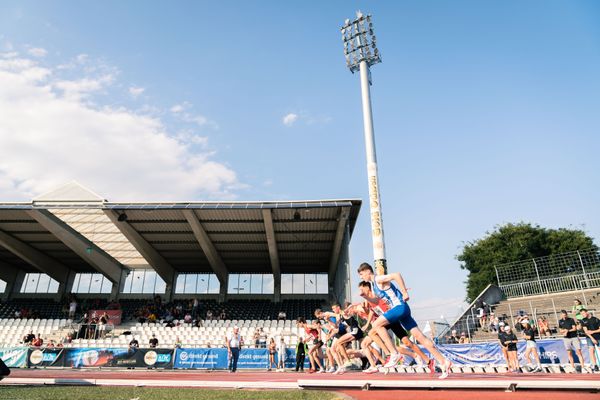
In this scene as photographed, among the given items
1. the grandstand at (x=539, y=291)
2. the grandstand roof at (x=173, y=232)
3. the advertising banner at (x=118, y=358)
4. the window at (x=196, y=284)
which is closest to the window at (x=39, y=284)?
the grandstand roof at (x=173, y=232)

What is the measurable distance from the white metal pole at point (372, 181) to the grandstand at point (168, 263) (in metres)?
2.66

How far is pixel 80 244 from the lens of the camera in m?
31.5

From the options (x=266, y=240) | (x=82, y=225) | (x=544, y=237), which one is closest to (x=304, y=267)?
(x=266, y=240)

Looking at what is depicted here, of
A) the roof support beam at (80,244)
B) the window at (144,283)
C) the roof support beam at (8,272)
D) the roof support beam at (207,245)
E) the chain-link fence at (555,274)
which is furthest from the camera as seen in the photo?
the window at (144,283)

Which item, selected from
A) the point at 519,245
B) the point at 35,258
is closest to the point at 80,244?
the point at 35,258

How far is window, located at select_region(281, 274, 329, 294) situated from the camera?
38969 mm

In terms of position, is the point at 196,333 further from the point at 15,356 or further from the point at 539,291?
the point at 539,291

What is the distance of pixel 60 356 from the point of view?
60.3 feet

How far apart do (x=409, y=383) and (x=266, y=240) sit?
89.1 ft

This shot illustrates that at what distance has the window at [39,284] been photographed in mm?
39062

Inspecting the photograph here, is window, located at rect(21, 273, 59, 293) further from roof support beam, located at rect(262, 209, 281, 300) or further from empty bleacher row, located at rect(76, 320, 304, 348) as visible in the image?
roof support beam, located at rect(262, 209, 281, 300)

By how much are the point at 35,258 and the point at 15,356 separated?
18892 mm

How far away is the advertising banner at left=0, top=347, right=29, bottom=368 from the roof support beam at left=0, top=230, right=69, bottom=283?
16.3 metres

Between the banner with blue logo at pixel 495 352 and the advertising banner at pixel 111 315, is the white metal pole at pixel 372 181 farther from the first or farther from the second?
the advertising banner at pixel 111 315
